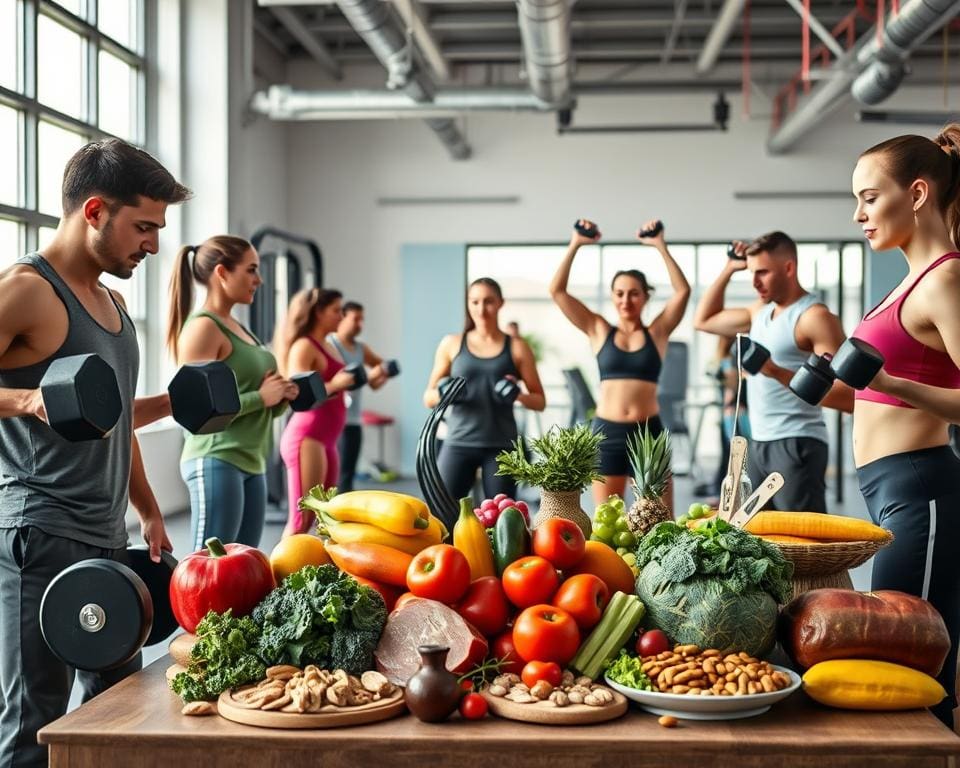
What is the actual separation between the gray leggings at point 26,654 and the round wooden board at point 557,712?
85 cm

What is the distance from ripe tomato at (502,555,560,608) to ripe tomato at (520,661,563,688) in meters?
0.13

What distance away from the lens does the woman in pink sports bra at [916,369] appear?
81.3 inches

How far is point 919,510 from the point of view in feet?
6.79

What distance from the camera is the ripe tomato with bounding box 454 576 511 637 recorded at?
1.64m

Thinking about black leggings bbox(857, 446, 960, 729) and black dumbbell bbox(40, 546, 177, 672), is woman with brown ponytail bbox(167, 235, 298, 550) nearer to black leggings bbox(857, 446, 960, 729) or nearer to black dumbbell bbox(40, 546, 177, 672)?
black dumbbell bbox(40, 546, 177, 672)

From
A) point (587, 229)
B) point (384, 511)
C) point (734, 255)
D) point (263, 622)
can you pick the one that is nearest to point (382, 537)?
point (384, 511)

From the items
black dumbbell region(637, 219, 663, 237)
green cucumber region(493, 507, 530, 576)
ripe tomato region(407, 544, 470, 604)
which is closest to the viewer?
ripe tomato region(407, 544, 470, 604)

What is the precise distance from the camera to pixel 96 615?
156 cm

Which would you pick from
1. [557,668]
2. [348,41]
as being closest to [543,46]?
[348,41]

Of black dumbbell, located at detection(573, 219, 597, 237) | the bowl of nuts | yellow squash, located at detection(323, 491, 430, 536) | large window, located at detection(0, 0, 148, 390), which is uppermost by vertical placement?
large window, located at detection(0, 0, 148, 390)

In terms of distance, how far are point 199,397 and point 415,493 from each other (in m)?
7.35

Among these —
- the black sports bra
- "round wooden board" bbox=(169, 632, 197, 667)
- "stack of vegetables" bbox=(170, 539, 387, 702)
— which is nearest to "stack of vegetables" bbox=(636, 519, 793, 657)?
"stack of vegetables" bbox=(170, 539, 387, 702)

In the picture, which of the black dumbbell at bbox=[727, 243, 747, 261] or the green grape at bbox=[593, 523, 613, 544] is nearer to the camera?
the green grape at bbox=[593, 523, 613, 544]

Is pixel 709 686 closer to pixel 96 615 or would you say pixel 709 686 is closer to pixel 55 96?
pixel 96 615
